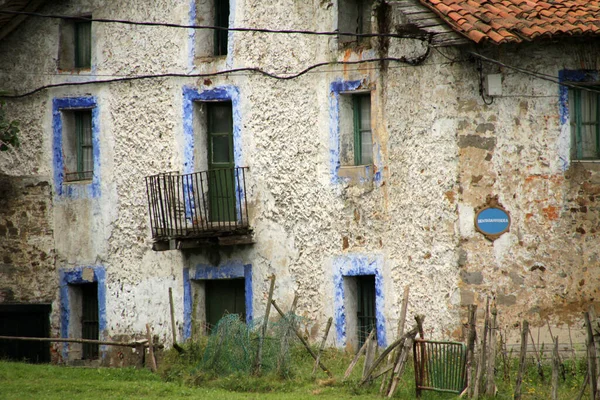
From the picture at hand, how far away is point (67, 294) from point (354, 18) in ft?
23.9

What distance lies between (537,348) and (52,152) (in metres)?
9.59

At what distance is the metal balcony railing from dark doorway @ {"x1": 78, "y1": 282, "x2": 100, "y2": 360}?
2.18 meters

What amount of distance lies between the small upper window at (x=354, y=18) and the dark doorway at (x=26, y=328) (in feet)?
24.4

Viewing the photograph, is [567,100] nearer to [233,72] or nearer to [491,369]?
[491,369]

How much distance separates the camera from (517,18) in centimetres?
1794

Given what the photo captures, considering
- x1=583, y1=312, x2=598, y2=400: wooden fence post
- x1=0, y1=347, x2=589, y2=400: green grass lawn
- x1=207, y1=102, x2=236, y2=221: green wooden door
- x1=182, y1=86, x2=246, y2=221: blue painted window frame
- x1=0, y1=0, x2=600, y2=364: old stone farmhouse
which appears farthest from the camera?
x1=207, y1=102, x2=236, y2=221: green wooden door

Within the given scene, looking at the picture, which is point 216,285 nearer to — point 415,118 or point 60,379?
point 60,379

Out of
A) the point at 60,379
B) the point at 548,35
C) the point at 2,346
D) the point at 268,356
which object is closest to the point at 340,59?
the point at 548,35

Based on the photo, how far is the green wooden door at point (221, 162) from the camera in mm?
21016

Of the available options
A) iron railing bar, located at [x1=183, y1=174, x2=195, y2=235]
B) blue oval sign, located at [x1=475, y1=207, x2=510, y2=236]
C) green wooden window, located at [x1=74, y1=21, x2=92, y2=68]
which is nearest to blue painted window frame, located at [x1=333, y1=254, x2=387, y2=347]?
blue oval sign, located at [x1=475, y1=207, x2=510, y2=236]

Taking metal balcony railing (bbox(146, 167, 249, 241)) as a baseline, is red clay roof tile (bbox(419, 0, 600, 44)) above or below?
above

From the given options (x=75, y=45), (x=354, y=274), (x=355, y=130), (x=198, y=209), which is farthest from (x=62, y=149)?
(x=354, y=274)

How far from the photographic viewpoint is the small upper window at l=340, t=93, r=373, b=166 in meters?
19.6

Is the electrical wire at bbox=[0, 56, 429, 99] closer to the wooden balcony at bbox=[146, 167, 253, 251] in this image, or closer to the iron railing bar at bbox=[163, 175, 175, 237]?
the wooden balcony at bbox=[146, 167, 253, 251]
